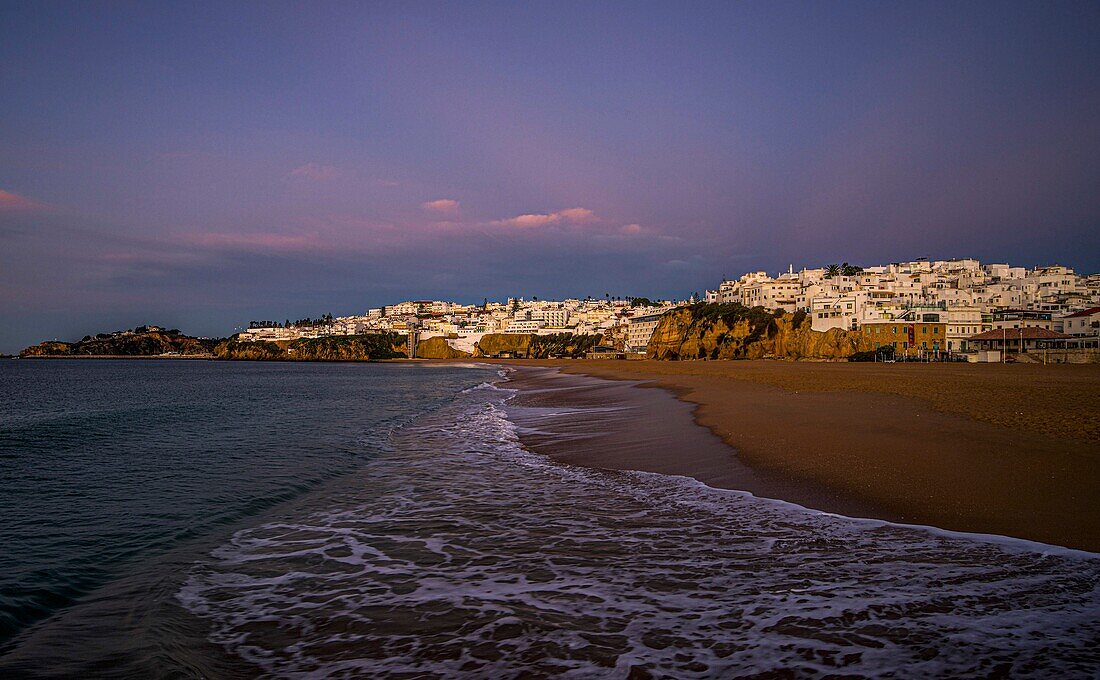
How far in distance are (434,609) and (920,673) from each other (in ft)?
11.1

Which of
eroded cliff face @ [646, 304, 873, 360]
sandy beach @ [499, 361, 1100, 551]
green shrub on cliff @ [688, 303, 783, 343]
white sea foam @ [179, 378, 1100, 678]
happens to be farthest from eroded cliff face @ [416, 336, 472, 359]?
white sea foam @ [179, 378, 1100, 678]

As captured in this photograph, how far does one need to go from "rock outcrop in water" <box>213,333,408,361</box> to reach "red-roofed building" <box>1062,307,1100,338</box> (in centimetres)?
13884

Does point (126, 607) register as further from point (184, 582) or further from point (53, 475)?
point (53, 475)

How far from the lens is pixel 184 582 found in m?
5.69

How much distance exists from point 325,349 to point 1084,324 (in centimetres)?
15411

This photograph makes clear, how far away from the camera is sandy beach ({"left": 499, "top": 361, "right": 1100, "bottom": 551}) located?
6.75 metres

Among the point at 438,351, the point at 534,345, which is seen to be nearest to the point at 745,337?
the point at 534,345

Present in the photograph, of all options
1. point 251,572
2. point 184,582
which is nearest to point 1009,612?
point 251,572

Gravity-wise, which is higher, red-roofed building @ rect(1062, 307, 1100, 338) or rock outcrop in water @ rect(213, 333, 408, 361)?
red-roofed building @ rect(1062, 307, 1100, 338)

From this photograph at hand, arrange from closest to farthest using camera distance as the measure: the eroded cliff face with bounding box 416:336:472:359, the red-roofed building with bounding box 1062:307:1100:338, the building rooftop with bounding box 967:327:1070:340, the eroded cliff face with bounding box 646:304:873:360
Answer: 1. the building rooftop with bounding box 967:327:1070:340
2. the red-roofed building with bounding box 1062:307:1100:338
3. the eroded cliff face with bounding box 646:304:873:360
4. the eroded cliff face with bounding box 416:336:472:359

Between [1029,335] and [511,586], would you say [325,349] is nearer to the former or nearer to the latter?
[1029,335]

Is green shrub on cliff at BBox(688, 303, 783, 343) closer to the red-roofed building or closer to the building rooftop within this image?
the building rooftop

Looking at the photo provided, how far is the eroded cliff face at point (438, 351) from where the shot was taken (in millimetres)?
157250

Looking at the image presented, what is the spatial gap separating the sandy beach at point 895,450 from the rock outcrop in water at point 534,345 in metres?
117
